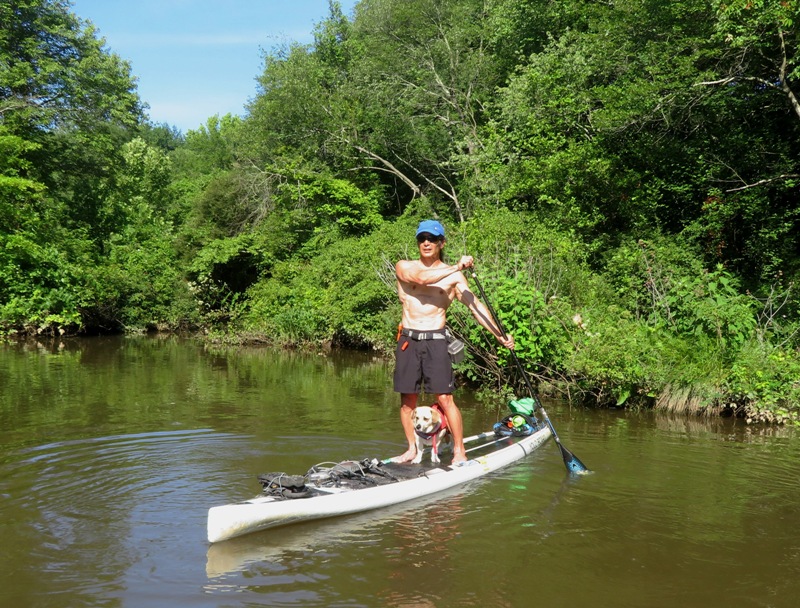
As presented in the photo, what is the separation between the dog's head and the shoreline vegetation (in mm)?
4338

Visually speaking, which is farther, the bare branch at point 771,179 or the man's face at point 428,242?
the bare branch at point 771,179

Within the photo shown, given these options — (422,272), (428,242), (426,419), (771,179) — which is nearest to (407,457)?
(426,419)

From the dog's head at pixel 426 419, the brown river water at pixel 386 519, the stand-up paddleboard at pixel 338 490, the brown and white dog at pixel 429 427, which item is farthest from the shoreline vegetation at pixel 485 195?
the stand-up paddleboard at pixel 338 490

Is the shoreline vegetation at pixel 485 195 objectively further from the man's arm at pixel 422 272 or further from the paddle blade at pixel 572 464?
the man's arm at pixel 422 272

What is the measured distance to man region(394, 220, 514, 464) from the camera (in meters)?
6.93

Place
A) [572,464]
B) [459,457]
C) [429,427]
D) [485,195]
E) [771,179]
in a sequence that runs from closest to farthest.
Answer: [429,427] → [459,457] → [572,464] → [771,179] → [485,195]

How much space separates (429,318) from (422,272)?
0.44 m

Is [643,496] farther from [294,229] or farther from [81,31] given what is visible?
[81,31]

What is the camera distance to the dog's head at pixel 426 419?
6945 millimetres

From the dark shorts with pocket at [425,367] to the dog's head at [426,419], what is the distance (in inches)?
7.1

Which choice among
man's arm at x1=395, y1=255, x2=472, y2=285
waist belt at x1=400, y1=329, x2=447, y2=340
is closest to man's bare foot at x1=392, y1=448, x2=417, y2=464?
waist belt at x1=400, y1=329, x2=447, y2=340

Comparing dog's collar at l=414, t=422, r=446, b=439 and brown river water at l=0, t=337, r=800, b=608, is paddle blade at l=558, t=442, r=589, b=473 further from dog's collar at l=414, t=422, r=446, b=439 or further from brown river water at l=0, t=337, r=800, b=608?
dog's collar at l=414, t=422, r=446, b=439

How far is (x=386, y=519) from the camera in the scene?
595 centimetres

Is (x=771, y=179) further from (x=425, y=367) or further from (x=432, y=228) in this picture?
(x=425, y=367)
